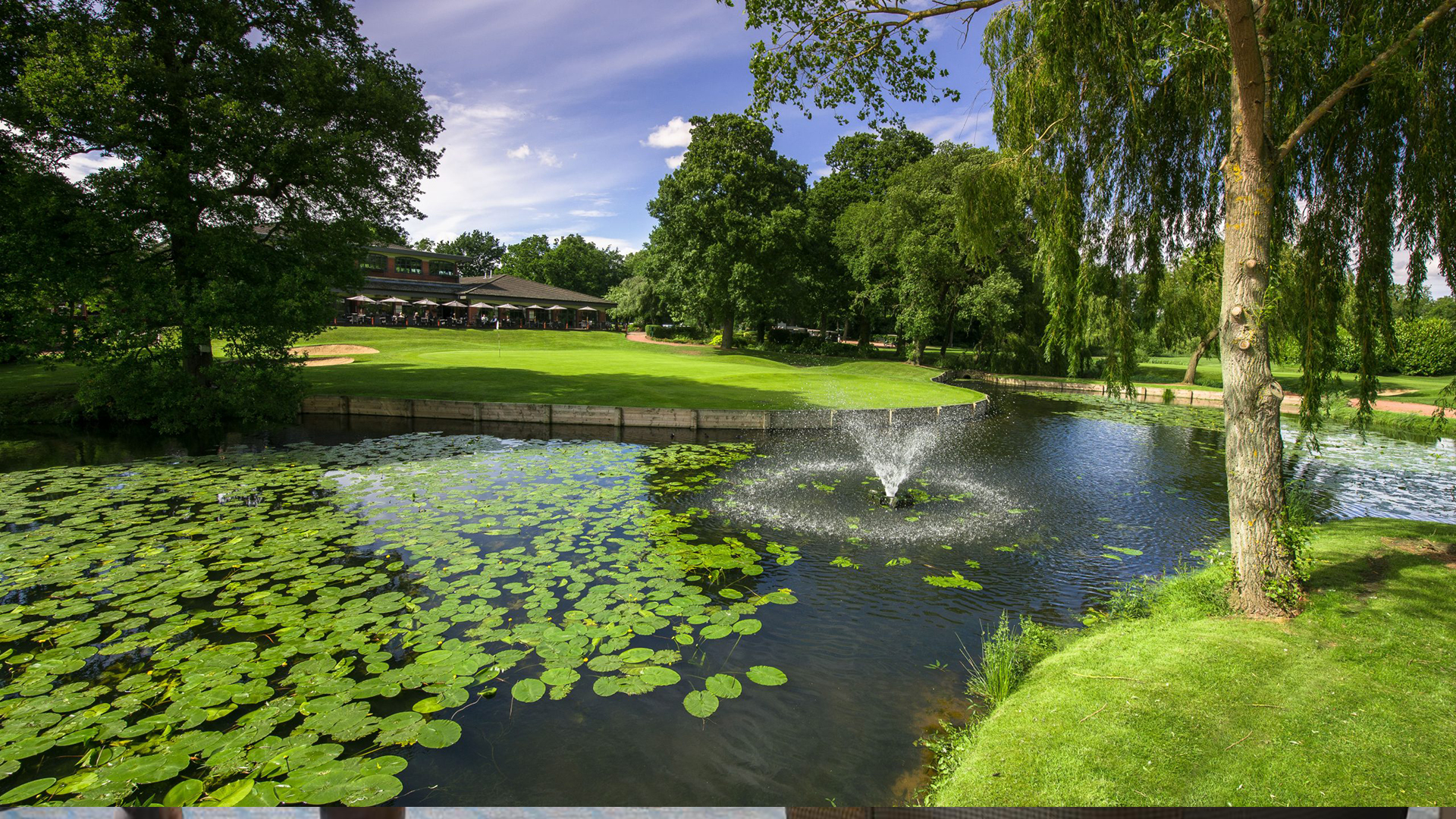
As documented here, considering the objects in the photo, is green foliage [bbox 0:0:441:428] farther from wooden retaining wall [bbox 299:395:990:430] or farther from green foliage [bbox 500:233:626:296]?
green foliage [bbox 500:233:626:296]

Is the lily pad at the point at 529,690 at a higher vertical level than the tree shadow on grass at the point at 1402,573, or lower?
lower

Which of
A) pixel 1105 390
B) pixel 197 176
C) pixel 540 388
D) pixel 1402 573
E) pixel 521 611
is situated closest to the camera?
pixel 1402 573

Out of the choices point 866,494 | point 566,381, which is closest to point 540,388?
point 566,381

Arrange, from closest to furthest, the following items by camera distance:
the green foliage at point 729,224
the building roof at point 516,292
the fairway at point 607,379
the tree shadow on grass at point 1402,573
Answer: the tree shadow on grass at point 1402,573 → the fairway at point 607,379 → the green foliage at point 729,224 → the building roof at point 516,292

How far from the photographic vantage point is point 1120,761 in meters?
3.56

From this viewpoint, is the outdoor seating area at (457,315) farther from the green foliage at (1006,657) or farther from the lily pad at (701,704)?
the green foliage at (1006,657)

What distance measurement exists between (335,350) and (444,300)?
997 inches

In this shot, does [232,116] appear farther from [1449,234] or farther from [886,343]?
[886,343]

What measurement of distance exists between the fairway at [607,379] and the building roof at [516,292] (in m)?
20.6

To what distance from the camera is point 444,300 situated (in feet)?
188

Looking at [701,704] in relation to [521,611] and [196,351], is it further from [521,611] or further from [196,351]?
[196,351]

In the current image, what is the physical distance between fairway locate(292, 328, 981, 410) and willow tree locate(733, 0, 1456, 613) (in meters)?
12.3

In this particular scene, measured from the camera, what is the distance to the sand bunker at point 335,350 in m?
31.7

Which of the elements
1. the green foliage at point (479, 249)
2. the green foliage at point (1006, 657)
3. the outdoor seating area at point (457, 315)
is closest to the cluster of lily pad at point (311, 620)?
the green foliage at point (1006, 657)
